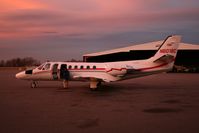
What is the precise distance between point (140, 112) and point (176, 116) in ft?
5.23

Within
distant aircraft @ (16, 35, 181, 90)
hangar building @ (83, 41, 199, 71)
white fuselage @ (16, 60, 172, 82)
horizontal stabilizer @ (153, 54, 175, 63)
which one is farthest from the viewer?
hangar building @ (83, 41, 199, 71)

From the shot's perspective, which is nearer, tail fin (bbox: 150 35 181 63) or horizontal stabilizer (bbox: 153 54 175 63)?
horizontal stabilizer (bbox: 153 54 175 63)

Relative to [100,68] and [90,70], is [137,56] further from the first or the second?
[90,70]

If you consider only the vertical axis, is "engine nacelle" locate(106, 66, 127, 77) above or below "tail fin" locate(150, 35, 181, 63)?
below

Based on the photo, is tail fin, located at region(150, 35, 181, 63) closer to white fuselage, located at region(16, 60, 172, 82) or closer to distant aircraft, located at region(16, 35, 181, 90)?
distant aircraft, located at region(16, 35, 181, 90)

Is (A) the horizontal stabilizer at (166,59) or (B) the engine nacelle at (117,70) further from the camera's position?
(A) the horizontal stabilizer at (166,59)

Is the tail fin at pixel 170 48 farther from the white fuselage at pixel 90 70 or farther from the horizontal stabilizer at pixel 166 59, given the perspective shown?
the white fuselage at pixel 90 70

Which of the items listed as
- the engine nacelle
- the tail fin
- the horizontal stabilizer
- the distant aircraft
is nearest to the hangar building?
the tail fin

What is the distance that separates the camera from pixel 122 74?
1944cm

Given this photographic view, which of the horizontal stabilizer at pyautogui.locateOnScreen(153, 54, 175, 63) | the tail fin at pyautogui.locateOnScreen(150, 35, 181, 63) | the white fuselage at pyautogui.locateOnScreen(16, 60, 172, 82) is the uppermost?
the tail fin at pyautogui.locateOnScreen(150, 35, 181, 63)

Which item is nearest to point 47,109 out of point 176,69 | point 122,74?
point 122,74

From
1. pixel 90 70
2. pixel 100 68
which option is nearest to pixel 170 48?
pixel 100 68

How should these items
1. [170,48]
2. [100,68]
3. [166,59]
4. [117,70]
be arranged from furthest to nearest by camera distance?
[170,48]
[100,68]
[166,59]
[117,70]

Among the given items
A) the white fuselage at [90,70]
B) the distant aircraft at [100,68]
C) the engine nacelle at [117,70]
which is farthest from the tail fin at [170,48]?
the engine nacelle at [117,70]
